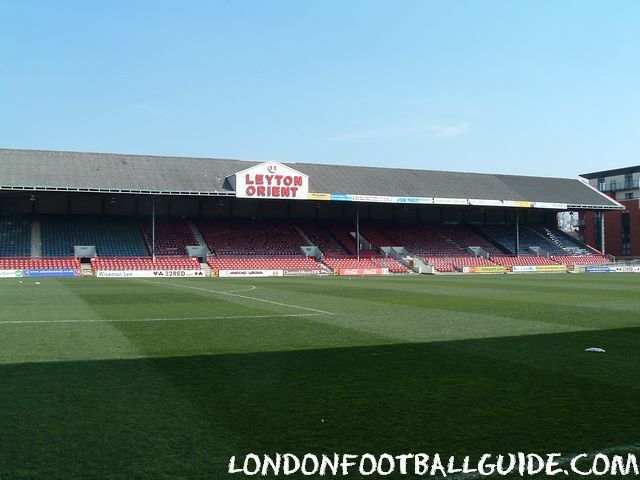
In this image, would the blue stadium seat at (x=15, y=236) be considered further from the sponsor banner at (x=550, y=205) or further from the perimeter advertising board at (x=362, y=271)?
the sponsor banner at (x=550, y=205)

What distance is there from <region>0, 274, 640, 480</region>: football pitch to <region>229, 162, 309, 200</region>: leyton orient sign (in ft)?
112

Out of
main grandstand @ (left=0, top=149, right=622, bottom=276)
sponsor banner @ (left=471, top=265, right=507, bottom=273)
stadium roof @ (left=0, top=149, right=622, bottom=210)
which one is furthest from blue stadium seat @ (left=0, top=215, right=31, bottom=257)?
sponsor banner @ (left=471, top=265, right=507, bottom=273)

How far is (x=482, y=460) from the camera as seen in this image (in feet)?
15.7

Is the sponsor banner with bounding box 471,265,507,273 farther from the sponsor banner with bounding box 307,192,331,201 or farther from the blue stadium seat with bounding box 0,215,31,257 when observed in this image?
the blue stadium seat with bounding box 0,215,31,257

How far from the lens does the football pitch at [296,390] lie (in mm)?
5082

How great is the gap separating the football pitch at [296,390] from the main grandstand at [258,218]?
33.5m

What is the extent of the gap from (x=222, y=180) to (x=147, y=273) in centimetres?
995

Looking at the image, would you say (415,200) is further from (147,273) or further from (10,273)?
(10,273)

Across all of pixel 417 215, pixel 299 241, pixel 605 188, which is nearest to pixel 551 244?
pixel 417 215

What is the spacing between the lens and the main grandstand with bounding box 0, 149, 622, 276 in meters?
46.6

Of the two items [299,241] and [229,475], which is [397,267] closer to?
[299,241]

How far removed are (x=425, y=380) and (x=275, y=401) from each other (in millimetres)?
2062

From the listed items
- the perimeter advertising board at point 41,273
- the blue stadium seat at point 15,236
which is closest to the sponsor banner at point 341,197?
the perimeter advertising board at point 41,273

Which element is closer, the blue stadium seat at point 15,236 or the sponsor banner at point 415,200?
the blue stadium seat at point 15,236
